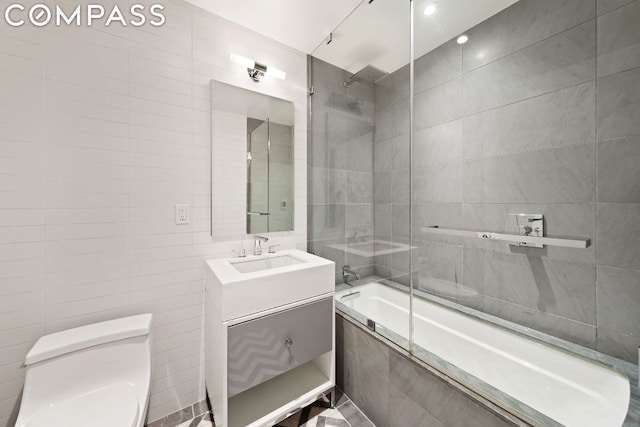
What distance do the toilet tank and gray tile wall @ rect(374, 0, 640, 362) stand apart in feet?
5.60

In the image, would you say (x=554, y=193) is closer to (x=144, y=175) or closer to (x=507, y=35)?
(x=507, y=35)

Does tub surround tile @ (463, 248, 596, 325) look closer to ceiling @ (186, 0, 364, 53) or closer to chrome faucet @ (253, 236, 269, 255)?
chrome faucet @ (253, 236, 269, 255)

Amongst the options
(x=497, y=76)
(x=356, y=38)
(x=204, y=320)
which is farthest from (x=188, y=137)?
(x=497, y=76)

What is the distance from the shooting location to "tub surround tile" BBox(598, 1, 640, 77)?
1074mm

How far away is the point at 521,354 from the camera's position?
4.43ft

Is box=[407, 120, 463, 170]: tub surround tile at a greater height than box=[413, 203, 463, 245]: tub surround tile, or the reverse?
box=[407, 120, 463, 170]: tub surround tile

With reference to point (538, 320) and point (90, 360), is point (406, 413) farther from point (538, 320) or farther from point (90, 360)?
point (90, 360)

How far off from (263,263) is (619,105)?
6.63ft

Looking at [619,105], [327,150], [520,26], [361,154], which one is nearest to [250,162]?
[327,150]

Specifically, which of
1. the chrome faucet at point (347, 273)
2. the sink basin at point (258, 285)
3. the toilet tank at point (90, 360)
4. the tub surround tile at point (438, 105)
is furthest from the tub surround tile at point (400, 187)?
the toilet tank at point (90, 360)

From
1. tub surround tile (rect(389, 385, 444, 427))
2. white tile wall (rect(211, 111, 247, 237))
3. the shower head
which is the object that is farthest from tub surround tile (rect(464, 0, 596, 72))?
tub surround tile (rect(389, 385, 444, 427))

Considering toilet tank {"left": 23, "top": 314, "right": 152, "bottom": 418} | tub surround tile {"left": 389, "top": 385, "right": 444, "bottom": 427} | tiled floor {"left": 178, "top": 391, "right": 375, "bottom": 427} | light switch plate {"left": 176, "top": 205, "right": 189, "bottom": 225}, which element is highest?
light switch plate {"left": 176, "top": 205, "right": 189, "bottom": 225}

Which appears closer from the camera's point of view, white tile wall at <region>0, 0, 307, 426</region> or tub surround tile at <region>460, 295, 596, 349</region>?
white tile wall at <region>0, 0, 307, 426</region>

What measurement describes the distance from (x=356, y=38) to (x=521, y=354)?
88.6 inches
